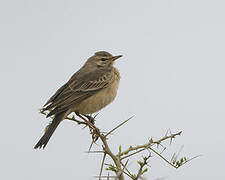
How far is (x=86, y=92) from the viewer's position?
721 centimetres

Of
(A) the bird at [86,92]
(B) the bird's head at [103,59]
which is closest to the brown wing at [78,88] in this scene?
(A) the bird at [86,92]

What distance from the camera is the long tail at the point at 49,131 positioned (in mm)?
5532

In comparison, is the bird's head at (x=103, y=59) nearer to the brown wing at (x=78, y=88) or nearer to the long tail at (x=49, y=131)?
the brown wing at (x=78, y=88)

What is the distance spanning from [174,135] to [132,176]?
0.94 m

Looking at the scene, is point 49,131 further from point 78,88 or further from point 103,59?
point 103,59

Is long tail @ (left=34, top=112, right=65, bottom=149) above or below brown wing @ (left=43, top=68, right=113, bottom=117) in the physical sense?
below

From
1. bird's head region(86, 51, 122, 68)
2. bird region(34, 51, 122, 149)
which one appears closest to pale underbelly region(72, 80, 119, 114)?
bird region(34, 51, 122, 149)

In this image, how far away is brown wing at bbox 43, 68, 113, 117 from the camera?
6.50 meters

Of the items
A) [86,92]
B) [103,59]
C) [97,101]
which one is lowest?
[97,101]

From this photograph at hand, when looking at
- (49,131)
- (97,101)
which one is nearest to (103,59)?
(97,101)

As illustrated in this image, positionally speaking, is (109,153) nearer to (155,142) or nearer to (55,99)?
(155,142)

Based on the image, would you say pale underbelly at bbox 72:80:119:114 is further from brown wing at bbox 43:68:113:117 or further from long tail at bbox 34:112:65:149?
long tail at bbox 34:112:65:149

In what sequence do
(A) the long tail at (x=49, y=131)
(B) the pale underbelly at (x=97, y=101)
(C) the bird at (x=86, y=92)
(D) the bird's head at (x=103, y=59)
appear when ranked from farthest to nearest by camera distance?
(D) the bird's head at (x=103, y=59) < (B) the pale underbelly at (x=97, y=101) < (C) the bird at (x=86, y=92) < (A) the long tail at (x=49, y=131)

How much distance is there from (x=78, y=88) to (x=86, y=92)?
0.21 m
